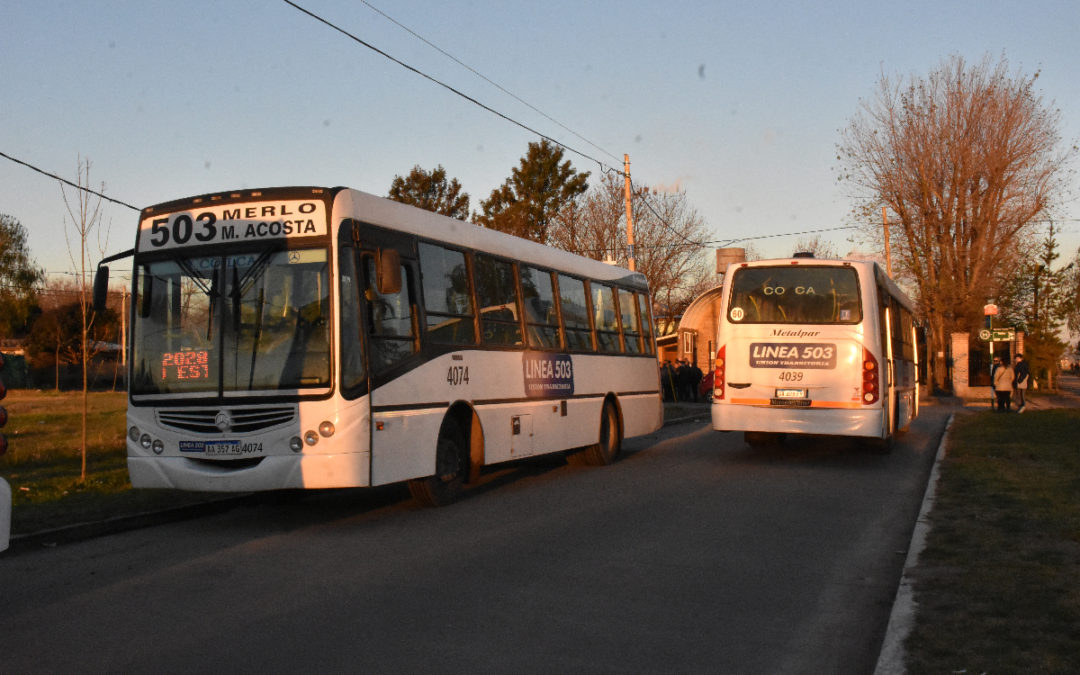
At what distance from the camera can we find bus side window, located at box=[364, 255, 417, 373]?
9953 millimetres

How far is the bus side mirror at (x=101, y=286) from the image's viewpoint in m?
10.1

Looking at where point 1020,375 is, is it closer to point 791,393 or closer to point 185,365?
point 791,393

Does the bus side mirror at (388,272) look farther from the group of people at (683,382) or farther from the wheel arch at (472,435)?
the group of people at (683,382)

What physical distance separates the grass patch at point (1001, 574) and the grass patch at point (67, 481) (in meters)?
7.37

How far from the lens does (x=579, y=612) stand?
6473mm

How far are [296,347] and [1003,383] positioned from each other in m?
27.6

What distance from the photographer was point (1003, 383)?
3189cm

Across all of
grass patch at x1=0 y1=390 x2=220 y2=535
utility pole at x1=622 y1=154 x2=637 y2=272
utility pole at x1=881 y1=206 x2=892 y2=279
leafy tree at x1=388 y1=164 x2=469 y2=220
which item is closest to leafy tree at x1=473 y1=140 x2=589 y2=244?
leafy tree at x1=388 y1=164 x2=469 y2=220

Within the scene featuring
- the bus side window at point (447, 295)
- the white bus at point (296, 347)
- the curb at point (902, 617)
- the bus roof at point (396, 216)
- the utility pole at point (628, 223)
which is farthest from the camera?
the utility pole at point (628, 223)

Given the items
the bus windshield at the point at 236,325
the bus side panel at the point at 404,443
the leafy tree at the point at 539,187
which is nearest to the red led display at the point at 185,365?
the bus windshield at the point at 236,325

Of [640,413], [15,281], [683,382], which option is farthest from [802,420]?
[15,281]

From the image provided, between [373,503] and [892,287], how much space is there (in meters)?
11.1

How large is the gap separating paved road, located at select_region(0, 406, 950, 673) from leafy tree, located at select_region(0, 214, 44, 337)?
7291cm

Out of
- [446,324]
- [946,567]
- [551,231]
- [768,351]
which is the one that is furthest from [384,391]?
[551,231]
